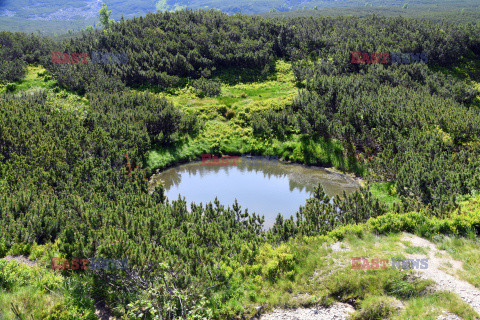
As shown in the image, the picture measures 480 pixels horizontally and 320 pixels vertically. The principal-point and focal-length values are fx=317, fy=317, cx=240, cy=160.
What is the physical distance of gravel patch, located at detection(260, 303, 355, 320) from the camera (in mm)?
9836

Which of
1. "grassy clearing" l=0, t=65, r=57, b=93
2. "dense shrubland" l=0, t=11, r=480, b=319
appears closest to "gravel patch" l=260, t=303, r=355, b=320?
"dense shrubland" l=0, t=11, r=480, b=319

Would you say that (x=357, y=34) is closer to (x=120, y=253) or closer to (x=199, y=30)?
(x=199, y=30)

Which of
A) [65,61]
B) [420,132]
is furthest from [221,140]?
[65,61]

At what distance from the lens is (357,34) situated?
152ft

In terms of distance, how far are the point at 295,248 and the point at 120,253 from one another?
6.60 meters

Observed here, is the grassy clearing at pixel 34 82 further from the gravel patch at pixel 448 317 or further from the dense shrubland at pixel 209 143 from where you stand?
the gravel patch at pixel 448 317

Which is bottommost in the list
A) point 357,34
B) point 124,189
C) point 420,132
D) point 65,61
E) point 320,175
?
point 320,175
